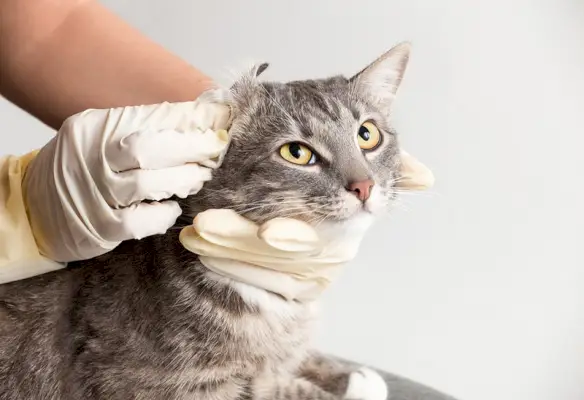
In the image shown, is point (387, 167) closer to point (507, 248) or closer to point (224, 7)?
point (507, 248)

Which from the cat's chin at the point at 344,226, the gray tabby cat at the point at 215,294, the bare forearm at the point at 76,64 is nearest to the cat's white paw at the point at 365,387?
the gray tabby cat at the point at 215,294

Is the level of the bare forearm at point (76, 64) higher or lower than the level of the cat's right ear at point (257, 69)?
lower

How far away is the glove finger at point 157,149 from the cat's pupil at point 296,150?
0.11 metres

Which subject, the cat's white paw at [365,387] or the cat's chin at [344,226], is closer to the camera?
the cat's chin at [344,226]

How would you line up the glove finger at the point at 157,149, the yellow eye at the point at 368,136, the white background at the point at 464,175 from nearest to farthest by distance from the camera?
1. the glove finger at the point at 157,149
2. the yellow eye at the point at 368,136
3. the white background at the point at 464,175

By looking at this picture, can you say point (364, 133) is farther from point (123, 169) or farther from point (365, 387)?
point (365, 387)

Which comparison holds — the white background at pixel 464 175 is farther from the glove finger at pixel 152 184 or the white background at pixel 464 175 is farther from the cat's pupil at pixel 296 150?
the glove finger at pixel 152 184

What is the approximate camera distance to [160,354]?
0.91 metres

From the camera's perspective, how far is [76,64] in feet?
3.89

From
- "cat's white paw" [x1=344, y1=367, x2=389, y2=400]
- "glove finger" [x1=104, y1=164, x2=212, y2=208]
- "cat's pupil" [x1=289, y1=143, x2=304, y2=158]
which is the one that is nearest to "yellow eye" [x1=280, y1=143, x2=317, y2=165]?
"cat's pupil" [x1=289, y1=143, x2=304, y2=158]

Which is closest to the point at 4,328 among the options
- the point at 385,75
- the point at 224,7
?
the point at 385,75

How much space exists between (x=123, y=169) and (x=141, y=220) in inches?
2.6

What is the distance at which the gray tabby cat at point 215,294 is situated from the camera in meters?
0.90

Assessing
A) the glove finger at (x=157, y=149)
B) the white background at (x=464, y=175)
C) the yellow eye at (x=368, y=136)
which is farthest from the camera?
the white background at (x=464, y=175)
